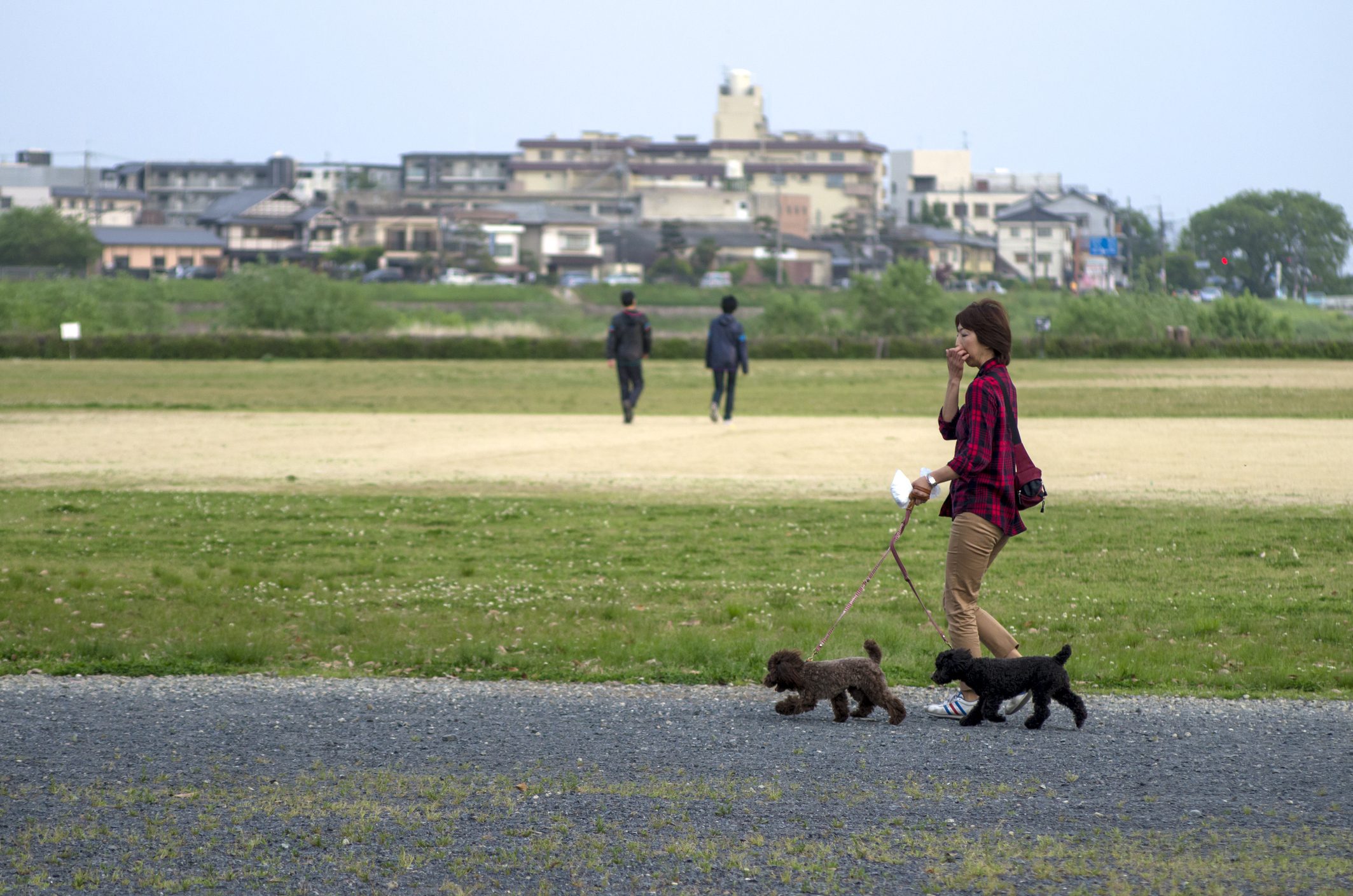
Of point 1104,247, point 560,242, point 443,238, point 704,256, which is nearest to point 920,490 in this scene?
point 704,256

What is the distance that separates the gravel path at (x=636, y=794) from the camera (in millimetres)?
Result: 4160

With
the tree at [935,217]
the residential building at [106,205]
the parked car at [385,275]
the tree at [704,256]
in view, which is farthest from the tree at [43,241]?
the tree at [935,217]

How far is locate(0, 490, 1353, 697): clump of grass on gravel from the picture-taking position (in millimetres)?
7312

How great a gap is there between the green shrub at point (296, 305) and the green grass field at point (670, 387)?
11.0 m

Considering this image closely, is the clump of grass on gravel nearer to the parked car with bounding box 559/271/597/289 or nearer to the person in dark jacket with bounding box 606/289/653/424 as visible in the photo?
the person in dark jacket with bounding box 606/289/653/424

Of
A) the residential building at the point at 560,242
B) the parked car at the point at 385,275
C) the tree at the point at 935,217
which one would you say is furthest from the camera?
the tree at the point at 935,217

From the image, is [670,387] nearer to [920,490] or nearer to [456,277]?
[920,490]

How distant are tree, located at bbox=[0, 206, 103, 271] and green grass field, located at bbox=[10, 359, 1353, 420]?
57174 millimetres

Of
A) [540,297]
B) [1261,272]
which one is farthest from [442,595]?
[1261,272]

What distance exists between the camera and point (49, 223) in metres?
98.4

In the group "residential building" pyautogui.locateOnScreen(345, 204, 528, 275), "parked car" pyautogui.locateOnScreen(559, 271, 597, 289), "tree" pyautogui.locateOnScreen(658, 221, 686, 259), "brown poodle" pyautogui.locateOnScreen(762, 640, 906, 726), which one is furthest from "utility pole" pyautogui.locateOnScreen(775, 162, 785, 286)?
"brown poodle" pyautogui.locateOnScreen(762, 640, 906, 726)

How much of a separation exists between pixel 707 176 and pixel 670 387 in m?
91.9

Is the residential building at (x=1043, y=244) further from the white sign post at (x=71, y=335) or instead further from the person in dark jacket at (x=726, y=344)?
the person in dark jacket at (x=726, y=344)

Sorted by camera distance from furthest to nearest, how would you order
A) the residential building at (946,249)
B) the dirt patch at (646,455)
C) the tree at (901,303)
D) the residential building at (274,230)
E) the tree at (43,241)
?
1. the residential building at (946,249)
2. the residential building at (274,230)
3. the tree at (43,241)
4. the tree at (901,303)
5. the dirt patch at (646,455)
